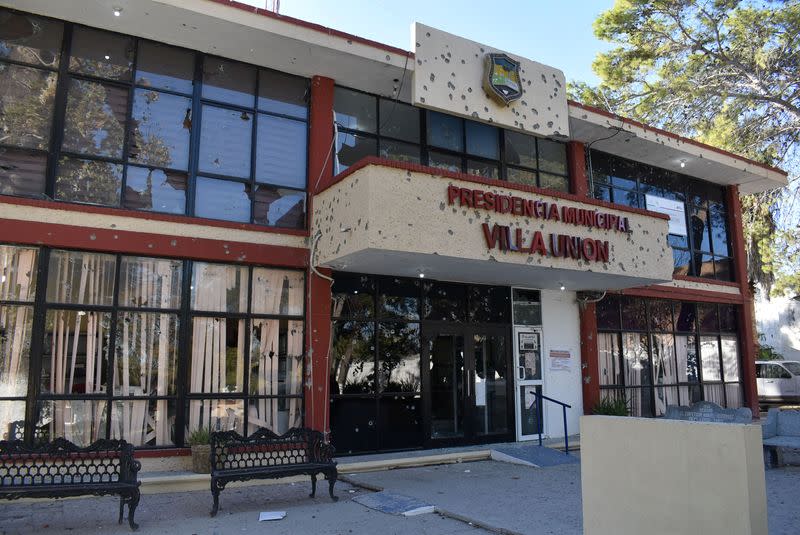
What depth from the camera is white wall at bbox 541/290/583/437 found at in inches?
521

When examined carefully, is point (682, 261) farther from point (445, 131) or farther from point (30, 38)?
point (30, 38)

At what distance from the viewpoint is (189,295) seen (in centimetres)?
981

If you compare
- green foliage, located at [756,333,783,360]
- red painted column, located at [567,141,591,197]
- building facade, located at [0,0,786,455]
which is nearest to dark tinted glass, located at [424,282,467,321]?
building facade, located at [0,0,786,455]

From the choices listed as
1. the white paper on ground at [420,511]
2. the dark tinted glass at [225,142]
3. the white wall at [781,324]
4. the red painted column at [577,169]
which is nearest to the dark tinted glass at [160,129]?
the dark tinted glass at [225,142]

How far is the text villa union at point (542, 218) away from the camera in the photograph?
9984 millimetres

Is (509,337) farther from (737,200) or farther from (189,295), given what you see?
(737,200)

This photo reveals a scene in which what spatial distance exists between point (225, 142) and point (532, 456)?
7.55 metres

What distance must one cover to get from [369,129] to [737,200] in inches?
460

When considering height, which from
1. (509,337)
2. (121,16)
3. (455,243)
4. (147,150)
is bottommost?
(509,337)

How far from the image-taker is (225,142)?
1052 cm

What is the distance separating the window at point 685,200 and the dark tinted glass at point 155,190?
9.52m

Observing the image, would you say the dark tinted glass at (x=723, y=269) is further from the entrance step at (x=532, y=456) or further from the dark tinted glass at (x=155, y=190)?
the dark tinted glass at (x=155, y=190)

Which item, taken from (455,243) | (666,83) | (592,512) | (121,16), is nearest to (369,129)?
(455,243)

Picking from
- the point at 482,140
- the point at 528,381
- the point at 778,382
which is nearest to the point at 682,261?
the point at 528,381
